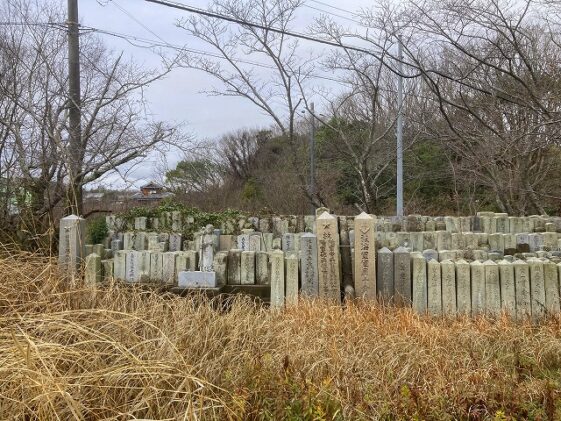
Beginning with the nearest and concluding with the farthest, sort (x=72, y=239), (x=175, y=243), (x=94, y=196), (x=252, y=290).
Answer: (x=72, y=239) → (x=252, y=290) → (x=175, y=243) → (x=94, y=196)

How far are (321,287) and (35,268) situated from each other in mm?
3109

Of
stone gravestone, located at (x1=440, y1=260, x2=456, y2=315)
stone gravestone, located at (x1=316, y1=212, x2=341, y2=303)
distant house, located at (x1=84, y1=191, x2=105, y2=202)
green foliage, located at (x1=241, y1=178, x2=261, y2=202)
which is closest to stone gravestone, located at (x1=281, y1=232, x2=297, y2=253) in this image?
stone gravestone, located at (x1=316, y1=212, x2=341, y2=303)

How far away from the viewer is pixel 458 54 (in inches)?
307

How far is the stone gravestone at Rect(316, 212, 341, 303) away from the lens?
20.5 feet

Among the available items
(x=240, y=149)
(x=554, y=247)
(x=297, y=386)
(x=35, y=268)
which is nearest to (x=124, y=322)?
(x=297, y=386)

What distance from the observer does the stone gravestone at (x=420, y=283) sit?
6164 millimetres

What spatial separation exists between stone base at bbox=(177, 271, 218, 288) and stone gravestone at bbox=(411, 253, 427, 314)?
2.42m

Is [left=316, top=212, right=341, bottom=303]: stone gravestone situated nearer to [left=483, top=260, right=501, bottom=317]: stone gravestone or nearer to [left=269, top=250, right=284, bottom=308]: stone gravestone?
[left=269, top=250, right=284, bottom=308]: stone gravestone

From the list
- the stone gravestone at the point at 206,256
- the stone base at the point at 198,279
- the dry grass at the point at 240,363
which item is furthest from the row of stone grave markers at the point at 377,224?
the dry grass at the point at 240,363

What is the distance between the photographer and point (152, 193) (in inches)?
878

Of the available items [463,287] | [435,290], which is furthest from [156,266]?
[463,287]

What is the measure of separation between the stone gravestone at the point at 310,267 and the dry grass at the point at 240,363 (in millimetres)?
1382

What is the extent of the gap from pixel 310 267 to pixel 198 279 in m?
1.40

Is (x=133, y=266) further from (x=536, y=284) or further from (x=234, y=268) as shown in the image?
(x=536, y=284)
